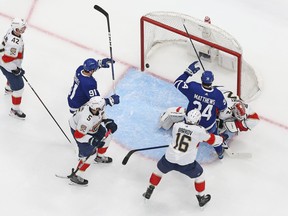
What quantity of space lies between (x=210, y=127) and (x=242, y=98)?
2.11 ft

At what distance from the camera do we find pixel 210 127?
603 centimetres

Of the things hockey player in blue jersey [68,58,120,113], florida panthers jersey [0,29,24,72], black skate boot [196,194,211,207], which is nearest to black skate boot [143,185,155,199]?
black skate boot [196,194,211,207]

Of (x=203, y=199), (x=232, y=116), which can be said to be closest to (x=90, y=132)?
(x=203, y=199)

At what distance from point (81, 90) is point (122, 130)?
770 mm

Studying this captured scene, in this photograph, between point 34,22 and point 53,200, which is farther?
point 34,22

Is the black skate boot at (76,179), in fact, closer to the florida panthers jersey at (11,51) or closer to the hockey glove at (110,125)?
the hockey glove at (110,125)

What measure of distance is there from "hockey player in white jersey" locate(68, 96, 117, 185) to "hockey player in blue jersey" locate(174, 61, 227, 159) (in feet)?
2.22

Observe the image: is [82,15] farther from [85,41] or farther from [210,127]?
[210,127]

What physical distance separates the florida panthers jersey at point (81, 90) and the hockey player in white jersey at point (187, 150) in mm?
774

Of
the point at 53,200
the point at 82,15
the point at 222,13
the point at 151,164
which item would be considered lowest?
the point at 53,200

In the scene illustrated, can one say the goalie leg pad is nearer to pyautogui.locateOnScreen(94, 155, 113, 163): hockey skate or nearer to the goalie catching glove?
the goalie catching glove

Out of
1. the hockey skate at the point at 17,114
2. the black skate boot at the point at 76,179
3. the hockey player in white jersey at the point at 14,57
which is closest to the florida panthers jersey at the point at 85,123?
the black skate boot at the point at 76,179

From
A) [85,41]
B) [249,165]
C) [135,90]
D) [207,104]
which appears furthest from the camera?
[85,41]

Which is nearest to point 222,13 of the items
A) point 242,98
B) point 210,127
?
point 242,98
